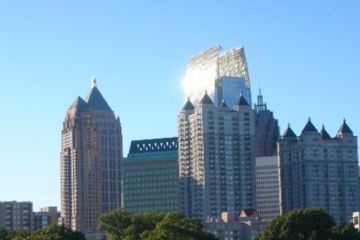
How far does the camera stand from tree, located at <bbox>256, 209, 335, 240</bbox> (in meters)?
162

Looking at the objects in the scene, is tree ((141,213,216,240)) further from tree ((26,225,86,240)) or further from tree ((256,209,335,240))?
tree ((26,225,86,240))

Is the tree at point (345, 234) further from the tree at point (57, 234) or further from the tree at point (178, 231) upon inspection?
the tree at point (57, 234)

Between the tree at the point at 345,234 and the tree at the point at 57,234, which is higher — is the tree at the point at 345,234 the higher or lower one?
the lower one

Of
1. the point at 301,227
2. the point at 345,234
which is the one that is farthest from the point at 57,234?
the point at 345,234

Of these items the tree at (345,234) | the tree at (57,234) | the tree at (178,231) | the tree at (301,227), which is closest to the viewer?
the tree at (345,234)

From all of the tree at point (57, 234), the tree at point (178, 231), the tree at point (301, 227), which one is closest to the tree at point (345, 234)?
the tree at point (301, 227)

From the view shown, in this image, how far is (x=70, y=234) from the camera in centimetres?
18650

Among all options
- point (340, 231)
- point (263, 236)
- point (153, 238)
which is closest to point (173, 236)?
point (153, 238)

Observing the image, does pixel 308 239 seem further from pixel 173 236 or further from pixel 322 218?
pixel 173 236

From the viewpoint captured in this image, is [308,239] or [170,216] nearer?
[308,239]

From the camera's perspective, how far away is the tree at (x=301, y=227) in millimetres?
162250

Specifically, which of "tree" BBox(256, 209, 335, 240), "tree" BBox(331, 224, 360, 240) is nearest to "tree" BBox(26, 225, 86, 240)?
"tree" BBox(256, 209, 335, 240)

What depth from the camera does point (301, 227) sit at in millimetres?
163875

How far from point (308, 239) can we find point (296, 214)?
7.33 m
